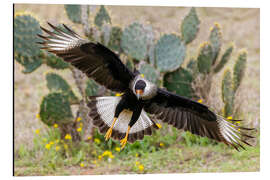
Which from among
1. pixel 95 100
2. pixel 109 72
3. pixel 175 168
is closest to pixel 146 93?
pixel 109 72

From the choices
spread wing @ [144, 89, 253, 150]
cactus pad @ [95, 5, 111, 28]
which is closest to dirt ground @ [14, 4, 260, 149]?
cactus pad @ [95, 5, 111, 28]

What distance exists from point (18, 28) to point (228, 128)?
7.97 ft

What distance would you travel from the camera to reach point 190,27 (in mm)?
4387

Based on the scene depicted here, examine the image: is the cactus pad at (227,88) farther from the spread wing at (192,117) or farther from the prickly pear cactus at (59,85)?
the prickly pear cactus at (59,85)

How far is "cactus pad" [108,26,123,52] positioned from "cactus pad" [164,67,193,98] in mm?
727

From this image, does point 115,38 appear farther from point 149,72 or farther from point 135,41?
point 149,72

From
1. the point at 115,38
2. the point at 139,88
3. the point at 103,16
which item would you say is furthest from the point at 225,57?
the point at 139,88

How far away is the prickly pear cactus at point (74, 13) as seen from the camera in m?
4.09

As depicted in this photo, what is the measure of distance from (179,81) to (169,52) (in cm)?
41

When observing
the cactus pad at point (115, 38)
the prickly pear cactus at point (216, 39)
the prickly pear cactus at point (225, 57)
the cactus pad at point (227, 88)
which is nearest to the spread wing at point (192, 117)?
the cactus pad at point (227, 88)

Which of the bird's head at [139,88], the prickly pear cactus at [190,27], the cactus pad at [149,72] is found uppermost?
the prickly pear cactus at [190,27]

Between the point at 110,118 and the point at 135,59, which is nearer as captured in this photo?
the point at 110,118

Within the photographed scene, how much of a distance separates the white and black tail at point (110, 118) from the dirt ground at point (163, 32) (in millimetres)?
1433
